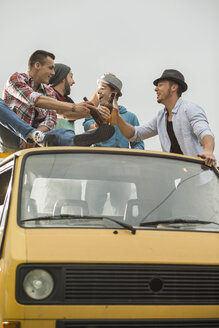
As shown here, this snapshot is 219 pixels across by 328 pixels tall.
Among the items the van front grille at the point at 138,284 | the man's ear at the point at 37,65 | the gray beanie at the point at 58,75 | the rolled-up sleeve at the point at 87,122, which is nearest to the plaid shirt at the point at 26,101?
the man's ear at the point at 37,65

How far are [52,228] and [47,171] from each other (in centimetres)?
70

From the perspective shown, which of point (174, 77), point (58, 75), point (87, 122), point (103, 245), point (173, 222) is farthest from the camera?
point (58, 75)

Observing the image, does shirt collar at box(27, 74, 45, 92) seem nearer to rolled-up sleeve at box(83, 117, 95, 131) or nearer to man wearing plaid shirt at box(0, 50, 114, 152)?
man wearing plaid shirt at box(0, 50, 114, 152)

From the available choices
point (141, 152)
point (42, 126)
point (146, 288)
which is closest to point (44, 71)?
point (42, 126)

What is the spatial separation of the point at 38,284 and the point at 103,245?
474 millimetres

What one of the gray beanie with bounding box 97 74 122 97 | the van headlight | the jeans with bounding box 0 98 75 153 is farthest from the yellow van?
the gray beanie with bounding box 97 74 122 97

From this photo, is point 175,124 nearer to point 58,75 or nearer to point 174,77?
point 174,77

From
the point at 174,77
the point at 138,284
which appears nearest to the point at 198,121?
the point at 174,77

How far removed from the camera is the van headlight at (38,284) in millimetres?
3867

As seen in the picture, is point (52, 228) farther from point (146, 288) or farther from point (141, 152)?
point (141, 152)

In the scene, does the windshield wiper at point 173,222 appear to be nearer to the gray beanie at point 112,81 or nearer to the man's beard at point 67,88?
the gray beanie at point 112,81

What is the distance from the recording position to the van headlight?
152 inches

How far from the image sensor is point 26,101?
27.8ft

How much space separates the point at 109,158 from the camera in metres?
5.10
